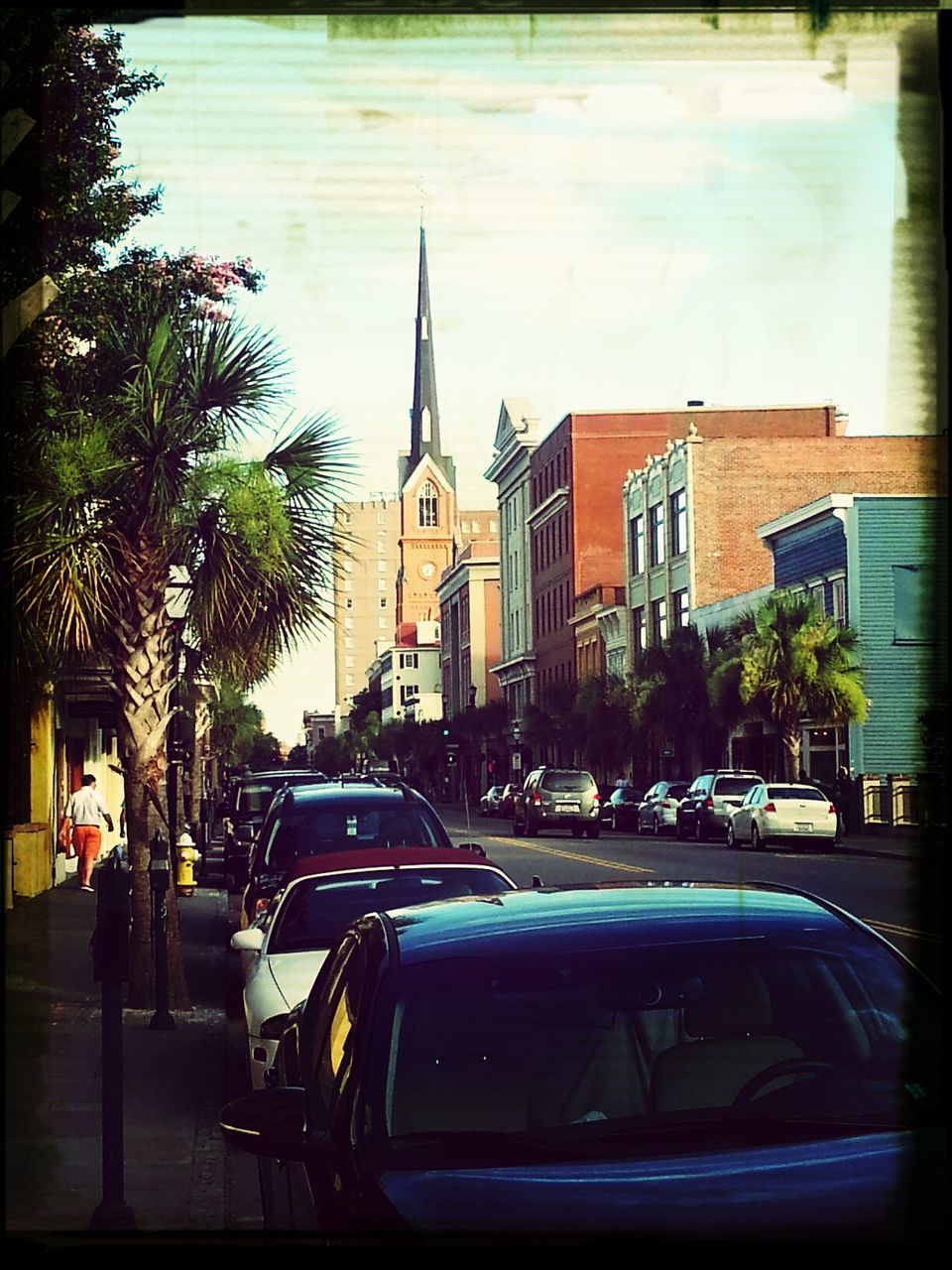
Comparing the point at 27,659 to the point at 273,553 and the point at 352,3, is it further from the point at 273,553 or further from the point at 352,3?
the point at 352,3

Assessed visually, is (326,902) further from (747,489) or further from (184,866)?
(747,489)

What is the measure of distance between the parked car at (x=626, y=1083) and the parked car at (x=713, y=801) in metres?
31.7

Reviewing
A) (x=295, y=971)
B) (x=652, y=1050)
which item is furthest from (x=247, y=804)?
(x=652, y=1050)

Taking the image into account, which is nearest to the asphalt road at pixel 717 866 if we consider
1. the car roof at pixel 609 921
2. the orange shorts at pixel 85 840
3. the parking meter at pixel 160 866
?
the parking meter at pixel 160 866

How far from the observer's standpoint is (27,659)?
12148mm

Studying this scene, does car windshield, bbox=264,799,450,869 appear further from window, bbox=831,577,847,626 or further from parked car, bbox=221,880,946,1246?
window, bbox=831,577,847,626

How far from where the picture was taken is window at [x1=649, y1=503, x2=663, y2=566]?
206ft

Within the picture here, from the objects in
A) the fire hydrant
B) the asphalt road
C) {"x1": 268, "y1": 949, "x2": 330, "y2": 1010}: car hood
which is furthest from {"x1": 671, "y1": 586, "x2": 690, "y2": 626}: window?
{"x1": 268, "y1": 949, "x2": 330, "y2": 1010}: car hood

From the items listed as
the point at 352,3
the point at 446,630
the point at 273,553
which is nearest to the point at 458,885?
the point at 273,553

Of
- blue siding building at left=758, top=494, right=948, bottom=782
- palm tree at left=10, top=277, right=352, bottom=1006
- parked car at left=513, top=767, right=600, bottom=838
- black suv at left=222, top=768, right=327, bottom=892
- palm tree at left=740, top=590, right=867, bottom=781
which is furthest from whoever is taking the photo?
parked car at left=513, top=767, right=600, bottom=838

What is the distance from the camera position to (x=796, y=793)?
3194 cm

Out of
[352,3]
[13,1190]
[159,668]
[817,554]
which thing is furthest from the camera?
[817,554]

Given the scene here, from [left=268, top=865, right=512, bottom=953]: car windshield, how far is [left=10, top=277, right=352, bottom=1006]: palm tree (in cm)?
318

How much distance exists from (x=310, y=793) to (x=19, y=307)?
25.9ft
